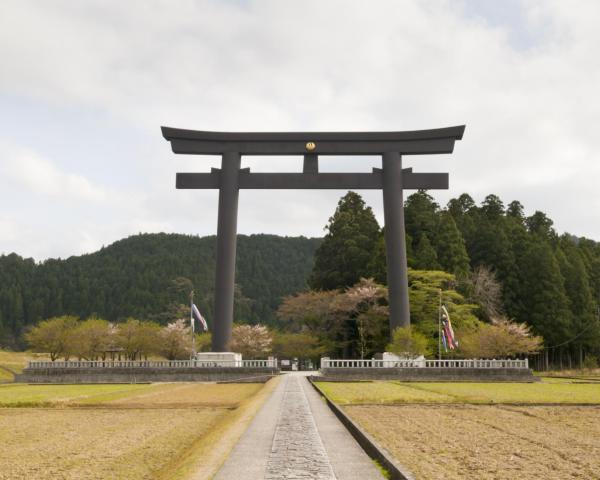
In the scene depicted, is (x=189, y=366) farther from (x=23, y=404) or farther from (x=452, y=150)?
(x=452, y=150)

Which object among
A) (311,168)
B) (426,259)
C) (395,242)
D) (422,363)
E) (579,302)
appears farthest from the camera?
(579,302)

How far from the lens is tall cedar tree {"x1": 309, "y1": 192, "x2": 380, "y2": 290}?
61122 millimetres

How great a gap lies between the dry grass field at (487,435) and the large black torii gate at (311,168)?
73.8ft

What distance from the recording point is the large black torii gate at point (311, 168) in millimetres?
42188

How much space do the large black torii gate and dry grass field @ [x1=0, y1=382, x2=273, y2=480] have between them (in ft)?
71.0

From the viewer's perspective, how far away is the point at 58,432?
14.0 metres

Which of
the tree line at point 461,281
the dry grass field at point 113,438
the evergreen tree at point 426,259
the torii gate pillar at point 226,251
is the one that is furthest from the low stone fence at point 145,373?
the evergreen tree at point 426,259

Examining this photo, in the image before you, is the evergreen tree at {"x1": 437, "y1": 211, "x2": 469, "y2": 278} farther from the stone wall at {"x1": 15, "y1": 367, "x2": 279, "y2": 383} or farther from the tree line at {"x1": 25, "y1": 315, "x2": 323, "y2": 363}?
the stone wall at {"x1": 15, "y1": 367, "x2": 279, "y2": 383}

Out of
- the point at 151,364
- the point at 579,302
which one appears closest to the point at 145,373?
the point at 151,364

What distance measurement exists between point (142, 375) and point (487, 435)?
30.1 meters

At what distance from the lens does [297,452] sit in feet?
33.1

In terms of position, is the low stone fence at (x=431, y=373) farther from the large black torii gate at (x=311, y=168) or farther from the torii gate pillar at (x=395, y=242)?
the large black torii gate at (x=311, y=168)

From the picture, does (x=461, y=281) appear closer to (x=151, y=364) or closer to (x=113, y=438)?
(x=151, y=364)

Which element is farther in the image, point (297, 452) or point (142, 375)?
point (142, 375)
